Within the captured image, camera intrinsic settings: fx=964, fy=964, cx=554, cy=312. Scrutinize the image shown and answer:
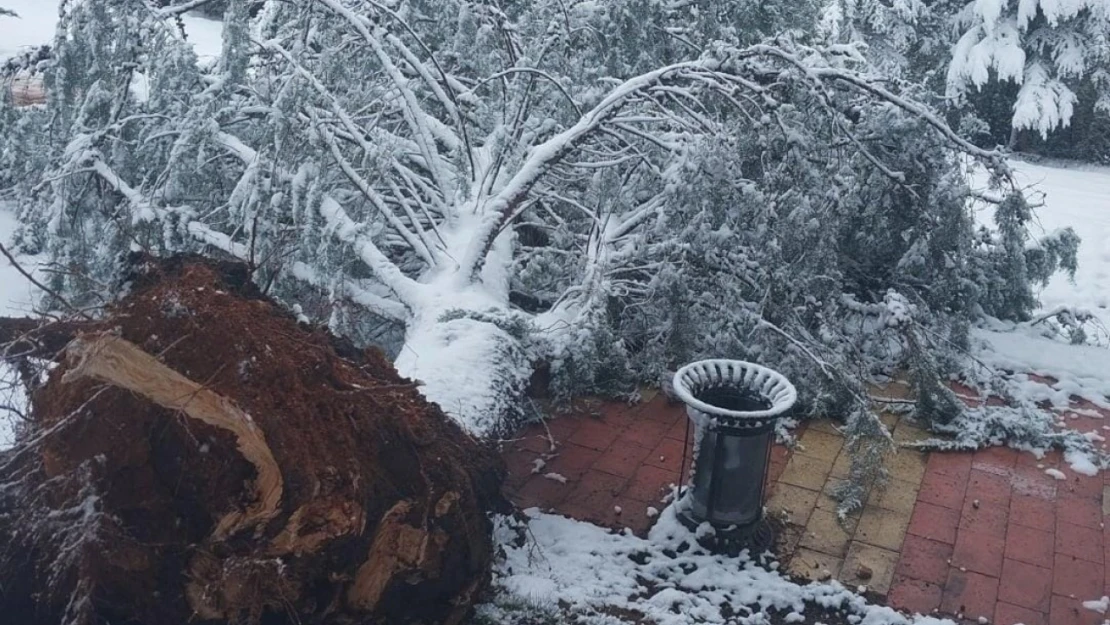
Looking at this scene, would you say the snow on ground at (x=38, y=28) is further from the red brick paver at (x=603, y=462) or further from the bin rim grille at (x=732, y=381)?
the bin rim grille at (x=732, y=381)

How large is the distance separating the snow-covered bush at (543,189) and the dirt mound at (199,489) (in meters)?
0.93

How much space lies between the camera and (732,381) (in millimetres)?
3895

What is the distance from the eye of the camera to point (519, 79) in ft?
16.7

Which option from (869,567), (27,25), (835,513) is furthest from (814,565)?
(27,25)

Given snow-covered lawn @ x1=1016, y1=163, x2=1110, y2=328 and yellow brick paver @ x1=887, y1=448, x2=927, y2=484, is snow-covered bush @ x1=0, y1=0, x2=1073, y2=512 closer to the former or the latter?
yellow brick paver @ x1=887, y1=448, x2=927, y2=484

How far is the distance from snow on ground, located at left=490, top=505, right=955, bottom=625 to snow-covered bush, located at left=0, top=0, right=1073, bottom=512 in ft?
1.94

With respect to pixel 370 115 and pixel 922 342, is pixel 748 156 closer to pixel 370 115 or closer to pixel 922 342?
Answer: pixel 922 342

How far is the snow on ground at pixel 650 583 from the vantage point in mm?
3365

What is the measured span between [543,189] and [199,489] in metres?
2.94

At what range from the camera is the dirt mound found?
2.63 m

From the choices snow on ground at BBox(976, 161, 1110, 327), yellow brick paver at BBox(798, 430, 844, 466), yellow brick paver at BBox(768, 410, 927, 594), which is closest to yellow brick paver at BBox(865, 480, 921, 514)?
yellow brick paver at BBox(768, 410, 927, 594)

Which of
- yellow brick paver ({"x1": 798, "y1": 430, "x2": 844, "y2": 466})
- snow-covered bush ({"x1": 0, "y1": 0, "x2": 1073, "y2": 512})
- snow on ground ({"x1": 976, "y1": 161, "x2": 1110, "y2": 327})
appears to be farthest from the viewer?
snow on ground ({"x1": 976, "y1": 161, "x2": 1110, "y2": 327})

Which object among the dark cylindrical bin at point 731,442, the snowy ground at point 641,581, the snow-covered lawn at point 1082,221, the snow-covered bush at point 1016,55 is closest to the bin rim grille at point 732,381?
the dark cylindrical bin at point 731,442

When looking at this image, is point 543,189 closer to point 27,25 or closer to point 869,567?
point 869,567
